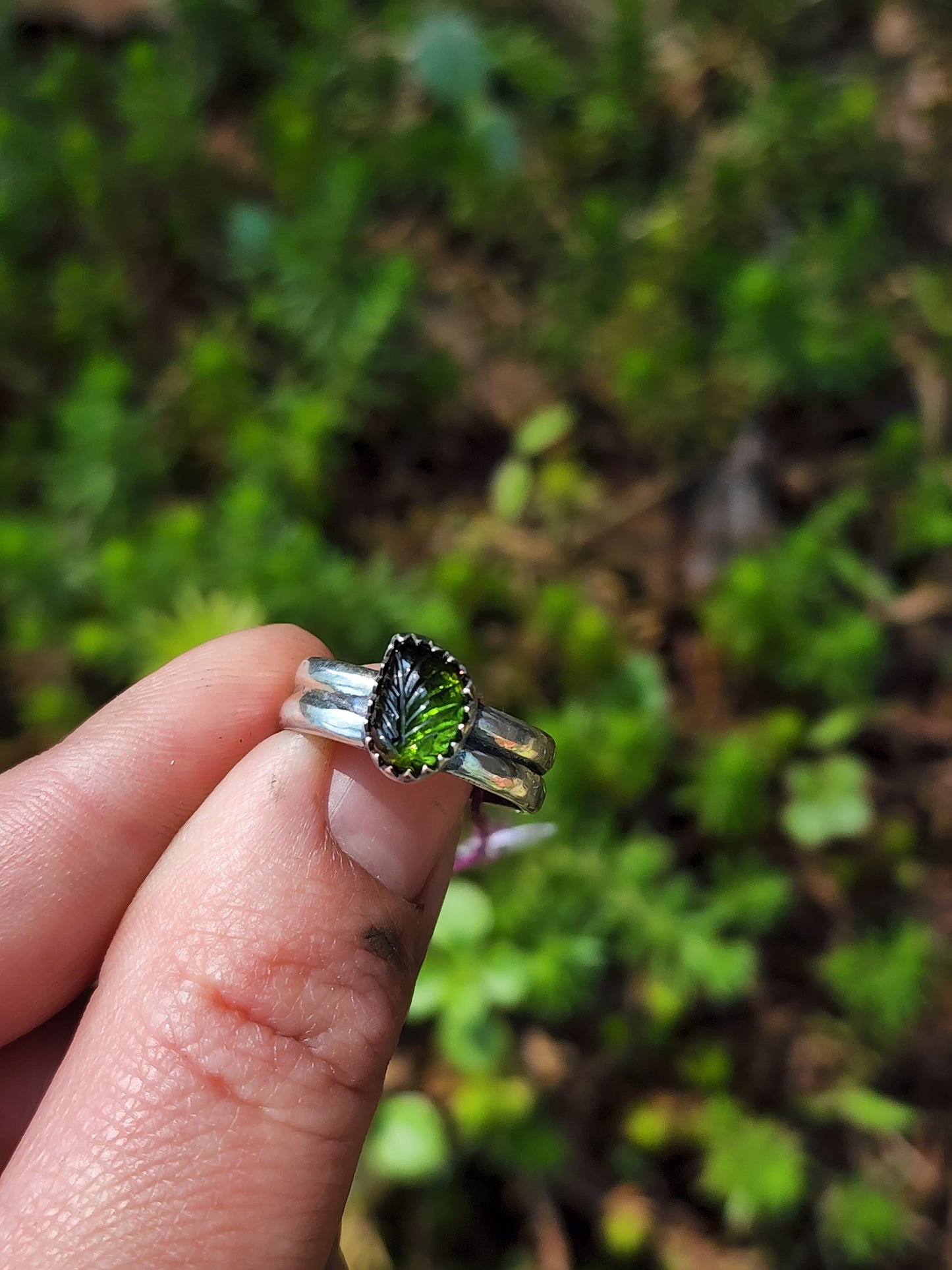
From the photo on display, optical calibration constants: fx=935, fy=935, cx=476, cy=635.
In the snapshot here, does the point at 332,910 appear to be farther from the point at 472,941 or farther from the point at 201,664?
the point at 472,941

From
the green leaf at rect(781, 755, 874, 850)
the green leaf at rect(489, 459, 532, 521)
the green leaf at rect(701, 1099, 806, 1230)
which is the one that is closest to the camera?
the green leaf at rect(701, 1099, 806, 1230)

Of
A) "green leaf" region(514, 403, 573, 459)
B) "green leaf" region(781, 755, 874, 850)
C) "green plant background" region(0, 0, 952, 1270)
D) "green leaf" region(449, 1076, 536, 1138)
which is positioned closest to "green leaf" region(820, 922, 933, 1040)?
"green plant background" region(0, 0, 952, 1270)

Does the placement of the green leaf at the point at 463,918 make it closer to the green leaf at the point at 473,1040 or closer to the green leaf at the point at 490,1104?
the green leaf at the point at 473,1040

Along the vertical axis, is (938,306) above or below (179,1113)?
below

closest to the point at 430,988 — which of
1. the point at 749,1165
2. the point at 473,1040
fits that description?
the point at 473,1040

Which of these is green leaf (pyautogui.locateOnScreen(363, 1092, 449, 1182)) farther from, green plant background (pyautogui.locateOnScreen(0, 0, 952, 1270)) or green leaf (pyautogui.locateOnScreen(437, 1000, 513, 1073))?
green leaf (pyautogui.locateOnScreen(437, 1000, 513, 1073))

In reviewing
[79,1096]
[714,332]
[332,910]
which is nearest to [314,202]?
[714,332]
